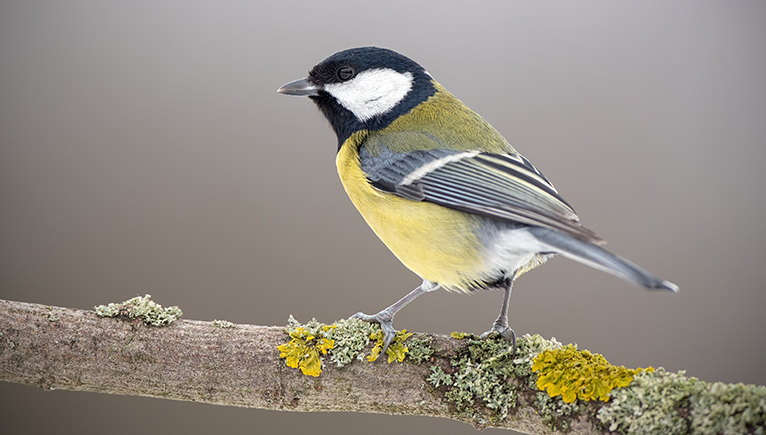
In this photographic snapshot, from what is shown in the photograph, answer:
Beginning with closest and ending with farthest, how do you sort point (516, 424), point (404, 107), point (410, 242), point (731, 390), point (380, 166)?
point (731, 390) < point (516, 424) < point (410, 242) < point (380, 166) < point (404, 107)

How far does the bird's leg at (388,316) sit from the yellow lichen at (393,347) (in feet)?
0.03

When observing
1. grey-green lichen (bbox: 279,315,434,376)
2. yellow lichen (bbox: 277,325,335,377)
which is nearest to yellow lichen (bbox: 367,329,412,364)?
grey-green lichen (bbox: 279,315,434,376)

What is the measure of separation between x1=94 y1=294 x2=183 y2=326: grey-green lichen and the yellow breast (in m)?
0.57

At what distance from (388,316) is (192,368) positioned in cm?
49

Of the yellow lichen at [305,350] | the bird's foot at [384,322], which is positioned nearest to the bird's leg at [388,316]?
the bird's foot at [384,322]

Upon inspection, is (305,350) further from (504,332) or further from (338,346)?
(504,332)

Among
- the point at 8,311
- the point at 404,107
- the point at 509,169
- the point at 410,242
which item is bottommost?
the point at 8,311

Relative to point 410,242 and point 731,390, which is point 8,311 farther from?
point 731,390

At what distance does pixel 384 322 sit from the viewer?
131 centimetres

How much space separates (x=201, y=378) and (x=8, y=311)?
20.5 inches

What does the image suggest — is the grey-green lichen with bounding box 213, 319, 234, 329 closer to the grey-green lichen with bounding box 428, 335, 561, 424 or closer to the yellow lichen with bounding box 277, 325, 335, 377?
the yellow lichen with bounding box 277, 325, 335, 377

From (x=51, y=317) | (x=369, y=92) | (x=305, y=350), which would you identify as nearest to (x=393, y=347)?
(x=305, y=350)

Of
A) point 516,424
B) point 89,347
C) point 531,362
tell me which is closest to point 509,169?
point 531,362

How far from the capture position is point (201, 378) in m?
1.24
